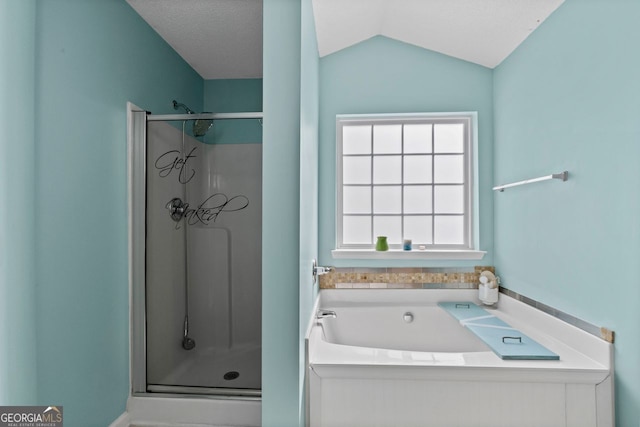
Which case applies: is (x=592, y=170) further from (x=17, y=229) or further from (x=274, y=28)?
(x=17, y=229)

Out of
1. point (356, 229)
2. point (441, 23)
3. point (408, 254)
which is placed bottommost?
point (408, 254)

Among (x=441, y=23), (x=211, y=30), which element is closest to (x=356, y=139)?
(x=441, y=23)

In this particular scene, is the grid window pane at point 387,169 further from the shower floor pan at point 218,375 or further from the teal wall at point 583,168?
the shower floor pan at point 218,375

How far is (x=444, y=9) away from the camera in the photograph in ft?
6.45

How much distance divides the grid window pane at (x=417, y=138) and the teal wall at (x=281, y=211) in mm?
1351

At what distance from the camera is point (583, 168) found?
1.54 meters

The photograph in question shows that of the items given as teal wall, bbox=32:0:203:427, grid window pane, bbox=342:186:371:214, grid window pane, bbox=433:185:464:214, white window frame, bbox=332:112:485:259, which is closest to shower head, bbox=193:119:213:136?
teal wall, bbox=32:0:203:427

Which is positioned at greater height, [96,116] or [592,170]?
[96,116]

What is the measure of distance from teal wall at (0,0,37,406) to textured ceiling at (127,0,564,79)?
0.87 m

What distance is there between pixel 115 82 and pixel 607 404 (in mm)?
2786

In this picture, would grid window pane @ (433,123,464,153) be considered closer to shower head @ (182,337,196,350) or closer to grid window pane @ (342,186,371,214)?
grid window pane @ (342,186,371,214)

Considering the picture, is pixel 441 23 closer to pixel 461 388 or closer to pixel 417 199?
pixel 417 199

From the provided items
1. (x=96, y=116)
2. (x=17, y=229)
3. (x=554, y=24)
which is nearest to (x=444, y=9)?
(x=554, y=24)

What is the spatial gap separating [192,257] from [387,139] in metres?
1.58
